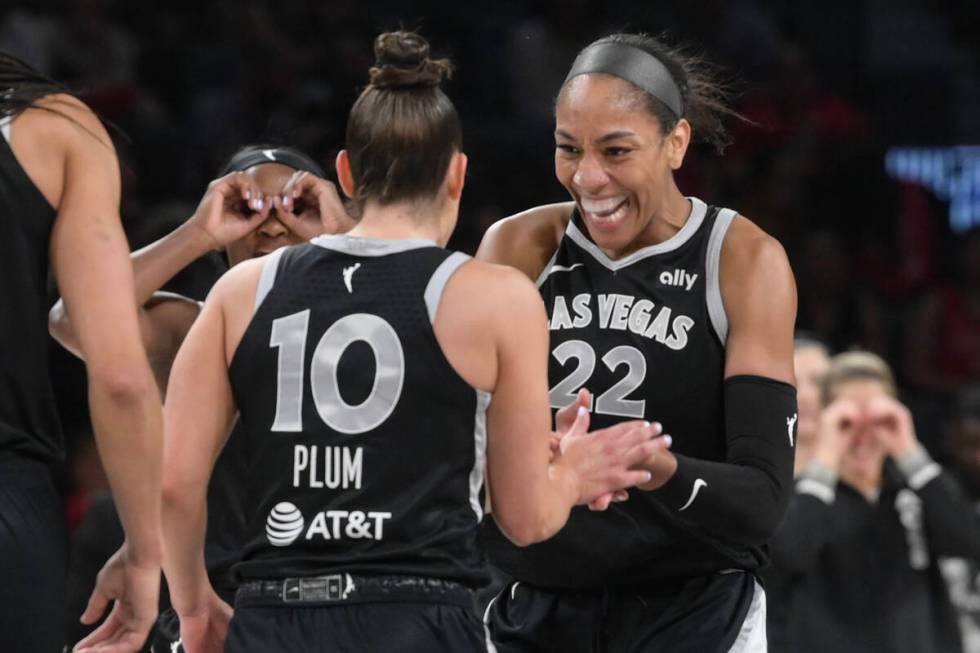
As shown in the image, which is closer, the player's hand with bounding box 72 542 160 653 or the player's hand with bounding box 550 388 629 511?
the player's hand with bounding box 72 542 160 653

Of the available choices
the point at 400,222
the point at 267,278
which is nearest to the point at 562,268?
the point at 400,222

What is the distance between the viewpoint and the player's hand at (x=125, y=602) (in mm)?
3041

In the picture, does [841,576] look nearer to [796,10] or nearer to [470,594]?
[470,594]

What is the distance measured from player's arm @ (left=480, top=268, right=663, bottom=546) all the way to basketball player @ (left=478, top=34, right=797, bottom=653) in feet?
2.05

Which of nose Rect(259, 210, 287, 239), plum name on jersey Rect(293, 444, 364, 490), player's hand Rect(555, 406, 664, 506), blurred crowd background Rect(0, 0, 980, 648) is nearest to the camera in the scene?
plum name on jersey Rect(293, 444, 364, 490)

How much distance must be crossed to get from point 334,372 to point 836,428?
3637 mm

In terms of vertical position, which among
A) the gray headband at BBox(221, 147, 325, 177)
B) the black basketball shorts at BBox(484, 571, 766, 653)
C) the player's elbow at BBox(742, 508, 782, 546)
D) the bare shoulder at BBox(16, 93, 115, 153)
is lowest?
the black basketball shorts at BBox(484, 571, 766, 653)

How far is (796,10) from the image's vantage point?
10688mm

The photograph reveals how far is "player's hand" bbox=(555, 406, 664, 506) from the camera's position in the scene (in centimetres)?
317

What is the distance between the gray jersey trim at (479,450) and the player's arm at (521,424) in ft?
0.04

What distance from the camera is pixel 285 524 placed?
2928 mm

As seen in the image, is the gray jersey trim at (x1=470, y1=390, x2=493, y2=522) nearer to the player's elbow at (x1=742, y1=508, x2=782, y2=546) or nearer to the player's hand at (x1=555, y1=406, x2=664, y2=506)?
the player's hand at (x1=555, y1=406, x2=664, y2=506)

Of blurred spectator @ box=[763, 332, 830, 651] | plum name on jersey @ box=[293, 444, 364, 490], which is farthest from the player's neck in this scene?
blurred spectator @ box=[763, 332, 830, 651]

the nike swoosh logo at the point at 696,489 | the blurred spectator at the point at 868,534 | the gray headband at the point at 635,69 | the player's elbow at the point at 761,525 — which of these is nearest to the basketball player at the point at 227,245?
the gray headband at the point at 635,69
